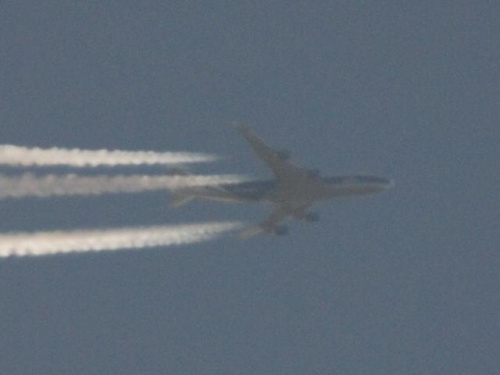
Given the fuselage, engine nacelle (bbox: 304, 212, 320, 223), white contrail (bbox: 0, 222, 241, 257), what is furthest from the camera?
engine nacelle (bbox: 304, 212, 320, 223)

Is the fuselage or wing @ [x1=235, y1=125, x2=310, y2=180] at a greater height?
wing @ [x1=235, y1=125, x2=310, y2=180]

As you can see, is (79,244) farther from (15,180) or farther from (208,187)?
(208,187)

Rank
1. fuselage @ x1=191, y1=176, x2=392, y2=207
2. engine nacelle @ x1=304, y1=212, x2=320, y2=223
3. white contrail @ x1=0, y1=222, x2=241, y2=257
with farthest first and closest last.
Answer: engine nacelle @ x1=304, y1=212, x2=320, y2=223 → fuselage @ x1=191, y1=176, x2=392, y2=207 → white contrail @ x1=0, y1=222, x2=241, y2=257

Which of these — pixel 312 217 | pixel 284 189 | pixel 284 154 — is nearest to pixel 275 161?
pixel 284 154

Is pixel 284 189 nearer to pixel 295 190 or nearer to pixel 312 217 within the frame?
pixel 295 190

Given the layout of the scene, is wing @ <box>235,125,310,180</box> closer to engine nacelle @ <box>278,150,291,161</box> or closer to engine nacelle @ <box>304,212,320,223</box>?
engine nacelle @ <box>278,150,291,161</box>

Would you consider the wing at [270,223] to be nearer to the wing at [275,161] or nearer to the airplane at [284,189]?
the airplane at [284,189]

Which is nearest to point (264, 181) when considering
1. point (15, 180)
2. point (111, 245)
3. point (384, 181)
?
point (384, 181)

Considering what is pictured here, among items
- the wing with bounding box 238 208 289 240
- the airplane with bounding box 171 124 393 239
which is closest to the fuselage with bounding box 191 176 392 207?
the airplane with bounding box 171 124 393 239

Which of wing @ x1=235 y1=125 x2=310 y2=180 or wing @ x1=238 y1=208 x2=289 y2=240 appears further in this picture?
wing @ x1=238 y1=208 x2=289 y2=240
